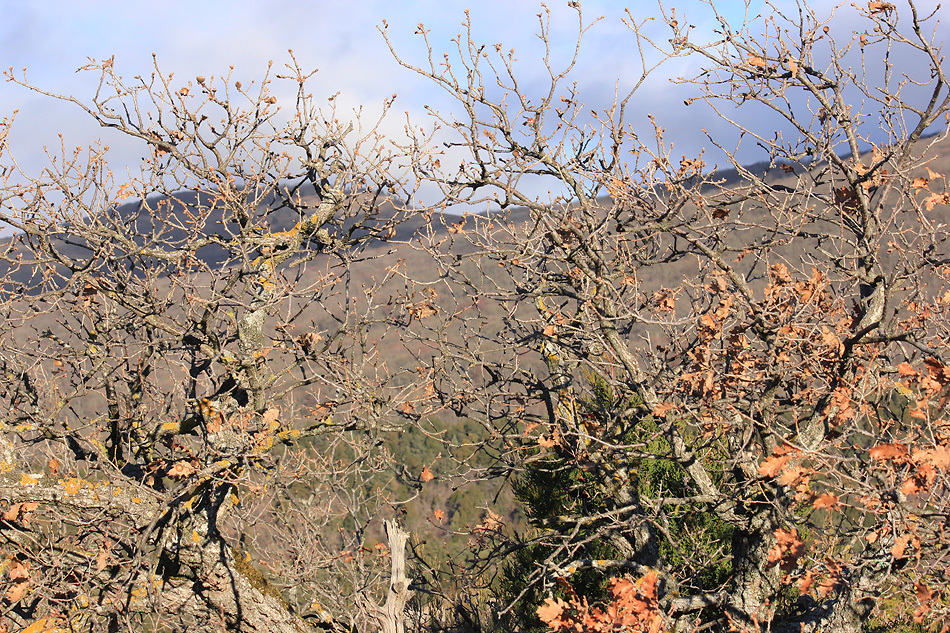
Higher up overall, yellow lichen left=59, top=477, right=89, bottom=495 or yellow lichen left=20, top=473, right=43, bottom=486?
yellow lichen left=20, top=473, right=43, bottom=486

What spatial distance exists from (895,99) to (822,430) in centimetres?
249

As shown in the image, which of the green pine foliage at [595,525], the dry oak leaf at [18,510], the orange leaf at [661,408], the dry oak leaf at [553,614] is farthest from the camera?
the green pine foliage at [595,525]

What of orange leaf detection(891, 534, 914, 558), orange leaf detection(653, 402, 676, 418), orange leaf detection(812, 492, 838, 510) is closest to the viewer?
orange leaf detection(891, 534, 914, 558)

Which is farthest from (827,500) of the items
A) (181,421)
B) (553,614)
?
(181,421)

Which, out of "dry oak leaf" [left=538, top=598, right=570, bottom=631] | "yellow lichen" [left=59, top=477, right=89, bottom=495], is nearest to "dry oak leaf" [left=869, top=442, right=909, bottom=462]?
"dry oak leaf" [left=538, top=598, right=570, bottom=631]

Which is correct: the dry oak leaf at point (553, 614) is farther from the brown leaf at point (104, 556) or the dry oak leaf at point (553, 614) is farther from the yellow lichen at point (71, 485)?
the yellow lichen at point (71, 485)

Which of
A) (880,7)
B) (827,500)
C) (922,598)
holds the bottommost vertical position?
(922,598)

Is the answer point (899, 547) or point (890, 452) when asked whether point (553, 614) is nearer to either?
point (899, 547)

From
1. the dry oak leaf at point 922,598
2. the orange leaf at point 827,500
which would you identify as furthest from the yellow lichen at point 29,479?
the dry oak leaf at point 922,598

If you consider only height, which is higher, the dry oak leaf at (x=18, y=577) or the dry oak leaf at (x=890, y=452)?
the dry oak leaf at (x=890, y=452)

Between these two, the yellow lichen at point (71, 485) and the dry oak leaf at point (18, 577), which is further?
the yellow lichen at point (71, 485)

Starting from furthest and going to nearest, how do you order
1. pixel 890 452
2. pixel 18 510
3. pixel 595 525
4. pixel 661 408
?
1. pixel 595 525
2. pixel 18 510
3. pixel 661 408
4. pixel 890 452

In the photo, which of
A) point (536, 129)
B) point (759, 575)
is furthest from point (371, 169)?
point (759, 575)

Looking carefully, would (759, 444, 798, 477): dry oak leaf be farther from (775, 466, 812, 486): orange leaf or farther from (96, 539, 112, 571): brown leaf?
(96, 539, 112, 571): brown leaf
